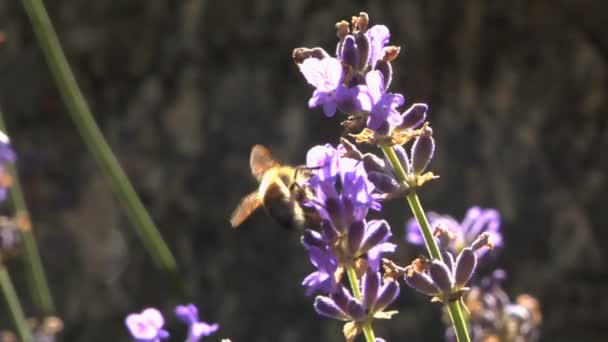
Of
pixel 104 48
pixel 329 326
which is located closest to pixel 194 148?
pixel 104 48

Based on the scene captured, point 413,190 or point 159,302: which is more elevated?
point 413,190

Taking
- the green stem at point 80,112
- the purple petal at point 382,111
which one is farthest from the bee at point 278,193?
the green stem at point 80,112

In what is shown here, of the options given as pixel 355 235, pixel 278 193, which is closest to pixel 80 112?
pixel 278 193

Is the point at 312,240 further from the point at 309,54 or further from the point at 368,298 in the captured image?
the point at 309,54

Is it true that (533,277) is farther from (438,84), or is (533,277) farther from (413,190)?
(413,190)

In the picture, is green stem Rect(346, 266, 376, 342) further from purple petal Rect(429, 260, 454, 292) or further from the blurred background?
the blurred background
